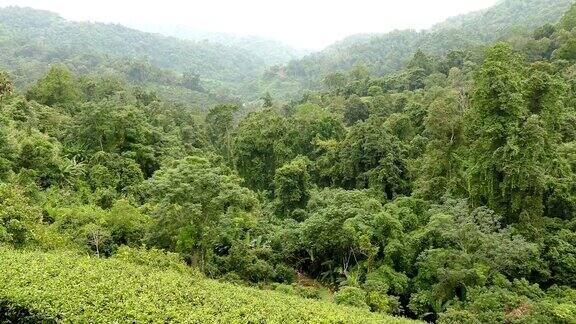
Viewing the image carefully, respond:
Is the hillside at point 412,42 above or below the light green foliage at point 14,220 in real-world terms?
above

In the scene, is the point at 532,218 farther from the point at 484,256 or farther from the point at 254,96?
the point at 254,96

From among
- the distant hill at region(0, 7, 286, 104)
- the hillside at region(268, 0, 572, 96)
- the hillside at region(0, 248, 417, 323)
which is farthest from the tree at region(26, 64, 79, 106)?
the hillside at region(268, 0, 572, 96)

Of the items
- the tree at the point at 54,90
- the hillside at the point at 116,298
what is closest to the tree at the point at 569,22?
the tree at the point at 54,90

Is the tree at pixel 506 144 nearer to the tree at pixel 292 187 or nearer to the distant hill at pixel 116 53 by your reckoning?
the tree at pixel 292 187

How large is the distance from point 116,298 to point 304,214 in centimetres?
1692

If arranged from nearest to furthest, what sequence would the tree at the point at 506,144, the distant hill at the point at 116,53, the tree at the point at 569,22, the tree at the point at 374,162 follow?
the tree at the point at 506,144, the tree at the point at 374,162, the tree at the point at 569,22, the distant hill at the point at 116,53

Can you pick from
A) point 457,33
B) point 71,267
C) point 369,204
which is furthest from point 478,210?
point 457,33

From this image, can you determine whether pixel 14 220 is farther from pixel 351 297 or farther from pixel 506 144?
pixel 506 144

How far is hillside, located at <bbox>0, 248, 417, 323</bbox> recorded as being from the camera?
25.8 ft

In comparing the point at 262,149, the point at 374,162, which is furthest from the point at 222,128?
the point at 374,162

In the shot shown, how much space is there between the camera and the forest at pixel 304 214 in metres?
9.36

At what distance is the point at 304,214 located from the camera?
2480 cm

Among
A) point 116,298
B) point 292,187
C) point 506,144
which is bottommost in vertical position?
point 292,187

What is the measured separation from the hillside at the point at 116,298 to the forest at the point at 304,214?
39mm
